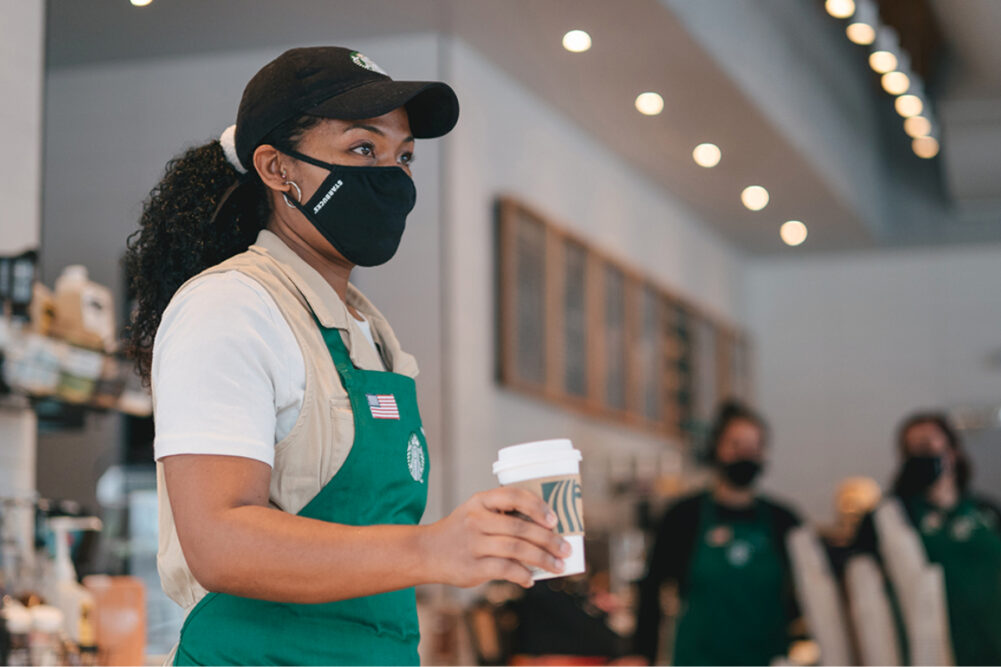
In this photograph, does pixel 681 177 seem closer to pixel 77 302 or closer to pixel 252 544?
pixel 77 302

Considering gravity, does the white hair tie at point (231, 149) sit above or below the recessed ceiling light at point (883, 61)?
below

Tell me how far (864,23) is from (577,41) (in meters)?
3.45

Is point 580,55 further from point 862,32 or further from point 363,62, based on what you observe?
point 862,32

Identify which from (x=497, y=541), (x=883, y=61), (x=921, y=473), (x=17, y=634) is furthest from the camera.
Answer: (x=883, y=61)

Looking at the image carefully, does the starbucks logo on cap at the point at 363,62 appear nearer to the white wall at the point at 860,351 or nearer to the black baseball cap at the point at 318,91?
the black baseball cap at the point at 318,91

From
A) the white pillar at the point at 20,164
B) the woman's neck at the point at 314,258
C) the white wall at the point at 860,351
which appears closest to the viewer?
the woman's neck at the point at 314,258

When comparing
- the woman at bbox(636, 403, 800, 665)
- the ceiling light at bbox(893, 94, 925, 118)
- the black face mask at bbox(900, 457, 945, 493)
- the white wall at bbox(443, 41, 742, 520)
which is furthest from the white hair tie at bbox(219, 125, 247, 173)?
the ceiling light at bbox(893, 94, 925, 118)

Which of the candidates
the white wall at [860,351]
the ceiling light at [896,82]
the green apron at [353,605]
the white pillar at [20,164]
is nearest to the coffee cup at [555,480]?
the green apron at [353,605]

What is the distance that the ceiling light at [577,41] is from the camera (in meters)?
2.16

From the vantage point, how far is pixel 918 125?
714 centimetres

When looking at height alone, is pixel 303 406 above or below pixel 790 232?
below

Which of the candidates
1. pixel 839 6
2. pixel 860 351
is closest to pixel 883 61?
pixel 839 6

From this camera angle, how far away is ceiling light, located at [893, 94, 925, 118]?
6.49 m

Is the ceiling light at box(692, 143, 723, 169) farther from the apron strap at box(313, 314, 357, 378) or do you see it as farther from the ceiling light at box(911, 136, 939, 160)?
the ceiling light at box(911, 136, 939, 160)
